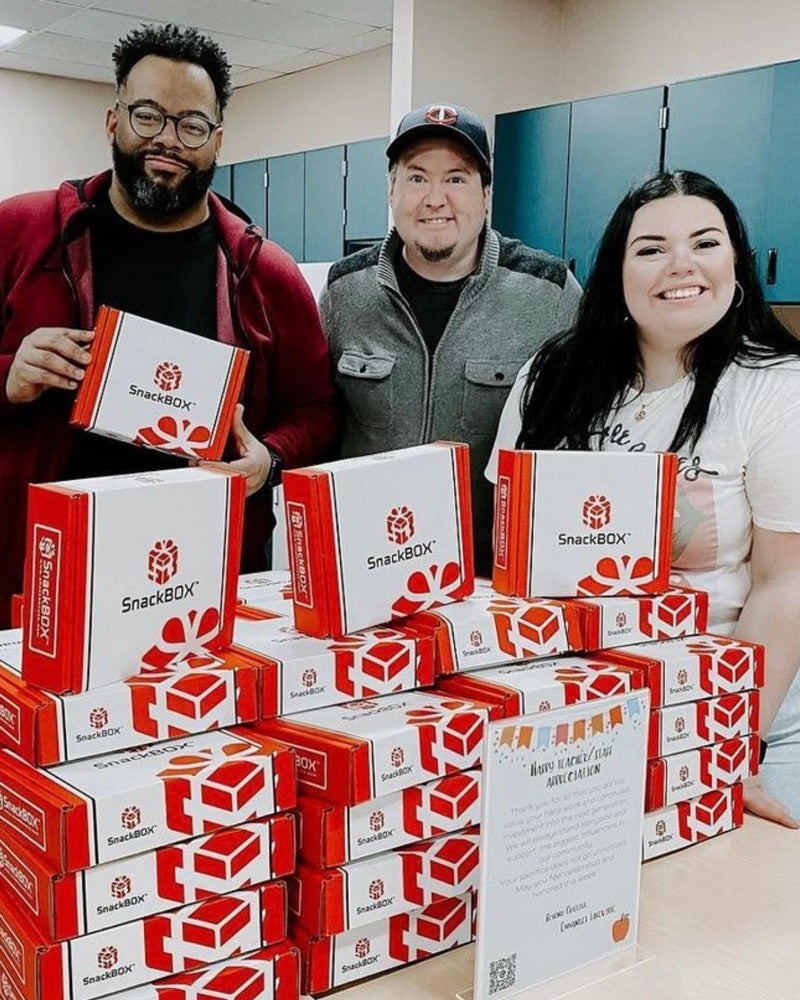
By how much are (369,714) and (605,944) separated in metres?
0.33

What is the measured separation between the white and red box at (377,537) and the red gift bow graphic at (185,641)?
0.37 feet

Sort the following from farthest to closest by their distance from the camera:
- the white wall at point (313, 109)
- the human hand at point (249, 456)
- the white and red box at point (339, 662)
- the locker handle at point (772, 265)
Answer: the white wall at point (313, 109)
the locker handle at point (772, 265)
the human hand at point (249, 456)
the white and red box at point (339, 662)

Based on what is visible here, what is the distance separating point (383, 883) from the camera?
0.99 m

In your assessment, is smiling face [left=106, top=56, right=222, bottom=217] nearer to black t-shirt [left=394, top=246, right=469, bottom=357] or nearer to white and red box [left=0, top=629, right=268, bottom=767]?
black t-shirt [left=394, top=246, right=469, bottom=357]

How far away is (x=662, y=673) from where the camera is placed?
121 cm

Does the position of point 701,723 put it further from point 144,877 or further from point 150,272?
point 150,272

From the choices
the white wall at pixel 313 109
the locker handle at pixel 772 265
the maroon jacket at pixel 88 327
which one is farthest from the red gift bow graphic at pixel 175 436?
the white wall at pixel 313 109

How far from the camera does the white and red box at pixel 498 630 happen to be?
1.13m

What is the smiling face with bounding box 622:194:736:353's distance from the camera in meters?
1.65

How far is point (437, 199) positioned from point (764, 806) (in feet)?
4.18

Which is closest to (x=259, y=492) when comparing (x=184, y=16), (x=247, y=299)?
(x=247, y=299)

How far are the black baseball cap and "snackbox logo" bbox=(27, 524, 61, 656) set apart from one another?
4.52ft

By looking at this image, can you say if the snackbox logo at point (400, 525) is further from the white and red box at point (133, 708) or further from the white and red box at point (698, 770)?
the white and red box at point (698, 770)

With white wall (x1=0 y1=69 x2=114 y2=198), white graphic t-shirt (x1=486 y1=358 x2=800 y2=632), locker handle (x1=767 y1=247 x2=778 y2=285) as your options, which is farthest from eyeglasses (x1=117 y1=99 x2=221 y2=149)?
white wall (x1=0 y1=69 x2=114 y2=198)
